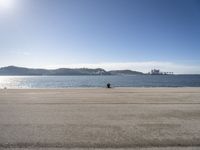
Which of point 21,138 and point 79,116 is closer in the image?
point 21,138

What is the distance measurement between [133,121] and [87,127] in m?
2.24

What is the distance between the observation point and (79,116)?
12.4m

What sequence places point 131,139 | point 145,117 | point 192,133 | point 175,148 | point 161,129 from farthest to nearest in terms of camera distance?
point 145,117, point 161,129, point 192,133, point 131,139, point 175,148

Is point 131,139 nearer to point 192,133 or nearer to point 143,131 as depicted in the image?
point 143,131

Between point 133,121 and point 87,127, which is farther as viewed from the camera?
point 133,121

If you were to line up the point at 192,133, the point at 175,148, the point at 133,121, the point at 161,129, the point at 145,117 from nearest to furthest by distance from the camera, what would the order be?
the point at 175,148
the point at 192,133
the point at 161,129
the point at 133,121
the point at 145,117

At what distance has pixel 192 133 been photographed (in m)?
8.81

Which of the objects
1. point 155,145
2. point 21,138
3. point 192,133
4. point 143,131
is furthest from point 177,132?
point 21,138

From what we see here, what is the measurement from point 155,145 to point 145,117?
4.69 meters

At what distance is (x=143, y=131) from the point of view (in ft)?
29.8

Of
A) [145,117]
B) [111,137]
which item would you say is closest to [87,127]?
[111,137]

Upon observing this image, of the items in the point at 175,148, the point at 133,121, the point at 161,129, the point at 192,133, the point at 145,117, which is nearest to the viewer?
the point at 175,148

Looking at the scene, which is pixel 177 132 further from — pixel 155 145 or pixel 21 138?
pixel 21 138

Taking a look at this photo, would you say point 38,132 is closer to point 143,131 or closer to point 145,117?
point 143,131
